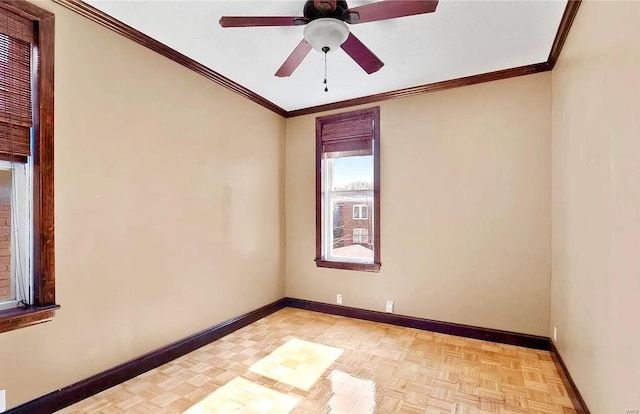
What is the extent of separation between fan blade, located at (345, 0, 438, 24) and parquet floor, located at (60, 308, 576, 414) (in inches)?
96.3

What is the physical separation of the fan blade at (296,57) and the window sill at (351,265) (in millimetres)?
Answer: 2316

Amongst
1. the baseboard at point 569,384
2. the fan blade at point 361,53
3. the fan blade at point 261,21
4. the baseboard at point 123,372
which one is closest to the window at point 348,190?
the fan blade at point 361,53

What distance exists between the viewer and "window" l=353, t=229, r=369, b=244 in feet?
12.5

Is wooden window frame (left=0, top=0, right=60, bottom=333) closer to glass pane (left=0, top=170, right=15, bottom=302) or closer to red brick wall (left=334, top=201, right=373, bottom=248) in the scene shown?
glass pane (left=0, top=170, right=15, bottom=302)

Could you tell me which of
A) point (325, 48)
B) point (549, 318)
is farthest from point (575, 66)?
point (549, 318)

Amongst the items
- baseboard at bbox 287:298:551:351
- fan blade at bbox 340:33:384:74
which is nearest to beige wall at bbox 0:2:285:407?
baseboard at bbox 287:298:551:351

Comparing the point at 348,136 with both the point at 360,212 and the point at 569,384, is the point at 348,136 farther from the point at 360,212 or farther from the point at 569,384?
the point at 569,384

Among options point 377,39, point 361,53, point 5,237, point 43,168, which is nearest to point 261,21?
point 361,53

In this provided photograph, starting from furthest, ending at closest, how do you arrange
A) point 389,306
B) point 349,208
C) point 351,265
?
1. point 349,208
2. point 351,265
3. point 389,306

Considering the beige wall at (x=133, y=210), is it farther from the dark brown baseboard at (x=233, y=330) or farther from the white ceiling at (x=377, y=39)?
the white ceiling at (x=377, y=39)

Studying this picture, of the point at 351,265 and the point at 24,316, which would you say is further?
the point at 351,265

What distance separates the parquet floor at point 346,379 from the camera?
6.70 feet

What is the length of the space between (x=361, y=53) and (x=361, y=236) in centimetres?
222

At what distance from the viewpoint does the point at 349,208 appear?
13.0 feet
